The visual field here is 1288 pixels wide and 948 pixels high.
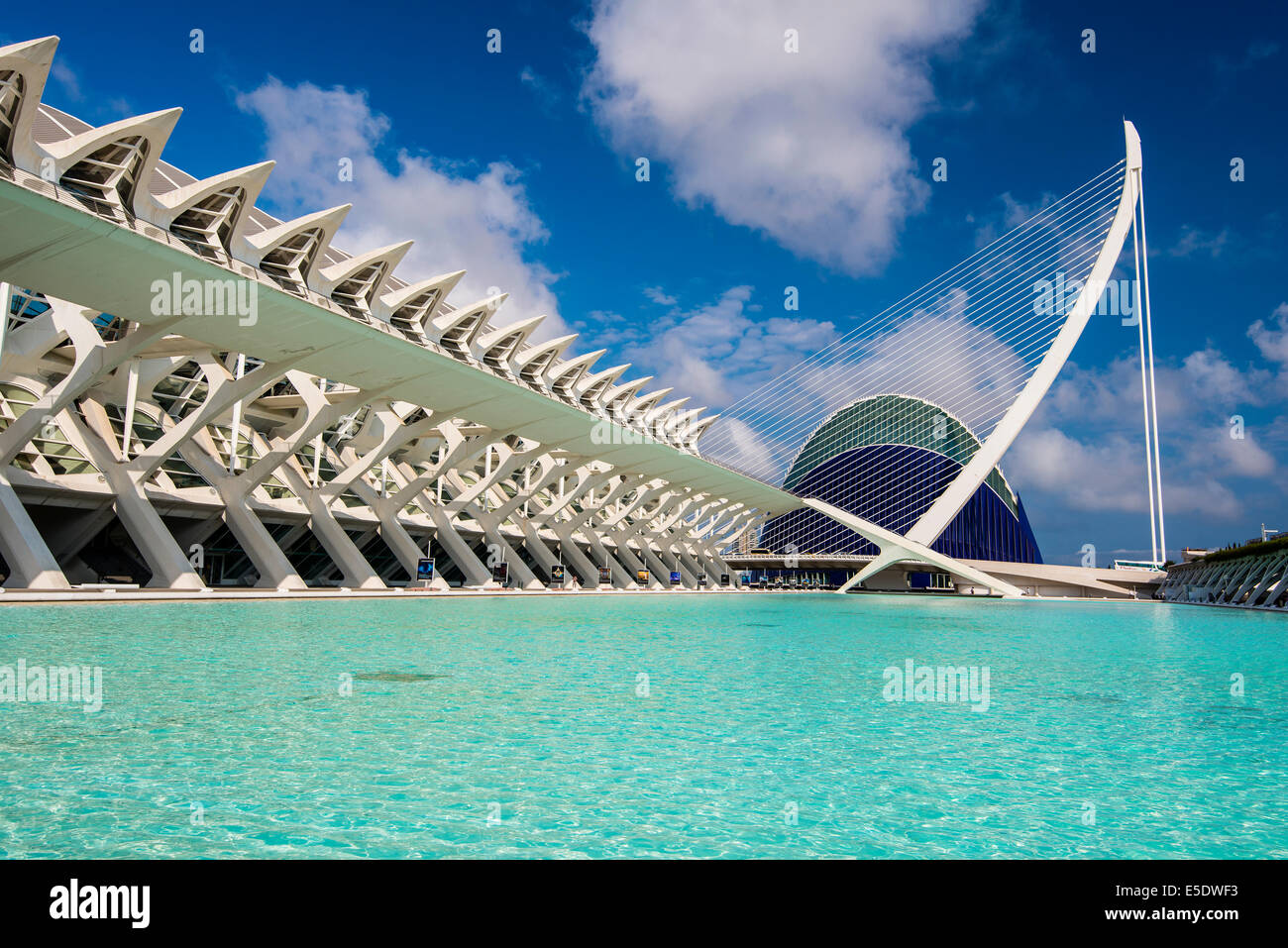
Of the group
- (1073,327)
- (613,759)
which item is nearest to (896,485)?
(1073,327)

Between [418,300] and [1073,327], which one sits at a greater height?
[1073,327]

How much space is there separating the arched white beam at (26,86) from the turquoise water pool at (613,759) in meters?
7.65

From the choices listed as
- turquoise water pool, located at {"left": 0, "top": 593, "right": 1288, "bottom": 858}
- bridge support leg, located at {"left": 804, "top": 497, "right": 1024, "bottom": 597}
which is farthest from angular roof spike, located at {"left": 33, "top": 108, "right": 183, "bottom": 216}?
bridge support leg, located at {"left": 804, "top": 497, "right": 1024, "bottom": 597}

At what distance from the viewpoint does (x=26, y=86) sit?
11820 millimetres

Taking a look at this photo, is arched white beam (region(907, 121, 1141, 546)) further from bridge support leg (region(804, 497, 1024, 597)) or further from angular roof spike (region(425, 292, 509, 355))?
angular roof spike (region(425, 292, 509, 355))

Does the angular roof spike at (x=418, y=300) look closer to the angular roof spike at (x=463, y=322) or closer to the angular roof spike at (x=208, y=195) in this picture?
the angular roof spike at (x=463, y=322)

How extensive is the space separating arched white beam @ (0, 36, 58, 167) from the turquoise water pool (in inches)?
301

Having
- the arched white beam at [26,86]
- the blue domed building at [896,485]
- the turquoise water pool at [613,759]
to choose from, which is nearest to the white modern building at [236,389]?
the arched white beam at [26,86]

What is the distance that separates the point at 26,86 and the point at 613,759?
44.8 ft

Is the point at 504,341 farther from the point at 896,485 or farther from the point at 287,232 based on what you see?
the point at 896,485

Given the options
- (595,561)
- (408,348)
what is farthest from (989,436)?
(408,348)

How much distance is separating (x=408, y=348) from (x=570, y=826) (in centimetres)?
1790

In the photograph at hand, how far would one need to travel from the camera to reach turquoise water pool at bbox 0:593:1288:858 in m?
3.10
